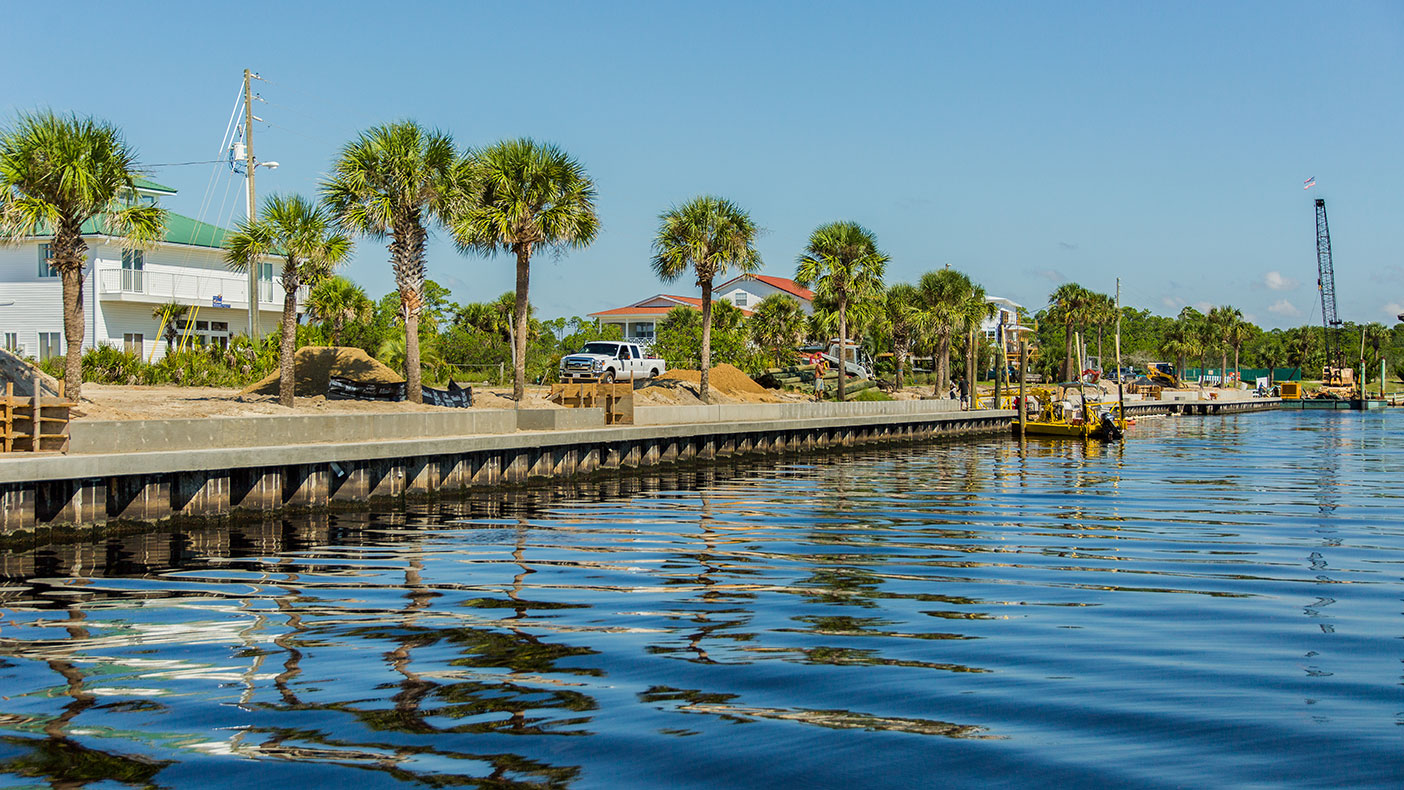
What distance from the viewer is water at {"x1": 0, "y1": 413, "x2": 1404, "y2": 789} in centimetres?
697

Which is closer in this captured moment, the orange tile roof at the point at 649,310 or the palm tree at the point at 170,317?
the palm tree at the point at 170,317

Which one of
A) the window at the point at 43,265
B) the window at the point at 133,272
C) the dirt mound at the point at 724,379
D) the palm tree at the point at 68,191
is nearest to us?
the palm tree at the point at 68,191

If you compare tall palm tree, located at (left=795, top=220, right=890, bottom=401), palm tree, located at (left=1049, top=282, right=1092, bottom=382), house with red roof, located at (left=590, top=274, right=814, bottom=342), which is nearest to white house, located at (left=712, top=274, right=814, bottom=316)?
house with red roof, located at (left=590, top=274, right=814, bottom=342)

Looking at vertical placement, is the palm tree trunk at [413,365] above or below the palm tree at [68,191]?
below

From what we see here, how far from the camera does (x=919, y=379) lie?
90562 millimetres

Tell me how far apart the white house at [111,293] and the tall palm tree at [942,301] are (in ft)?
138

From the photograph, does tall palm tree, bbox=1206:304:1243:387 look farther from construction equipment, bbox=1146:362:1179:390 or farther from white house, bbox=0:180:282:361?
white house, bbox=0:180:282:361

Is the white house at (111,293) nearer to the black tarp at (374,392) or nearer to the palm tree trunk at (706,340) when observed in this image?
the black tarp at (374,392)

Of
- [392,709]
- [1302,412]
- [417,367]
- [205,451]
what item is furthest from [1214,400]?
[392,709]

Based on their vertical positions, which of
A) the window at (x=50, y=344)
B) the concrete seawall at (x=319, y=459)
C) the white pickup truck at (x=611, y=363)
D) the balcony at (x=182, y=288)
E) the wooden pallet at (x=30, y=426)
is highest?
the balcony at (x=182, y=288)

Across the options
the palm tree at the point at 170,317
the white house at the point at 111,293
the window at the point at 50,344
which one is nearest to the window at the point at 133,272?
the white house at the point at 111,293

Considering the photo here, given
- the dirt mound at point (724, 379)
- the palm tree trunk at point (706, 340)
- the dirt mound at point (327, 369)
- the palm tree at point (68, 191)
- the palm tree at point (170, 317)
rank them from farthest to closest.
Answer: the dirt mound at point (724, 379) < the palm tree at point (170, 317) < the palm tree trunk at point (706, 340) < the dirt mound at point (327, 369) < the palm tree at point (68, 191)

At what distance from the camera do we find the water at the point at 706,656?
275 inches

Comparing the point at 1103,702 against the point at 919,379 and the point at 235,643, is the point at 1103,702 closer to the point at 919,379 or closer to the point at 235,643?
the point at 235,643
